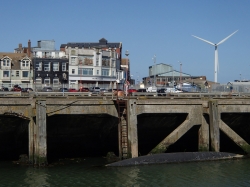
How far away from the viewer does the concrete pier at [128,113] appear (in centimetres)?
3653

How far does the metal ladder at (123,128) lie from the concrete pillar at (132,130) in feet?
2.13

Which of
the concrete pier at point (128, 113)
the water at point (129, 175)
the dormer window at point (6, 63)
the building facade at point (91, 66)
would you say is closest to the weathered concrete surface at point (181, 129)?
the concrete pier at point (128, 113)

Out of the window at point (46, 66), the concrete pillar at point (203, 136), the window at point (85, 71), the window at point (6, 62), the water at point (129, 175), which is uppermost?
the window at point (6, 62)

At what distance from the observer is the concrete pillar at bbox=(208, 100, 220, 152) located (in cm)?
3988

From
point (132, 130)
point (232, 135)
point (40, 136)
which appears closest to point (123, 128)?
point (132, 130)

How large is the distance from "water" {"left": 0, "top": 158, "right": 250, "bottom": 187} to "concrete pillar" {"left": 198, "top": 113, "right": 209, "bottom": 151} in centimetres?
197

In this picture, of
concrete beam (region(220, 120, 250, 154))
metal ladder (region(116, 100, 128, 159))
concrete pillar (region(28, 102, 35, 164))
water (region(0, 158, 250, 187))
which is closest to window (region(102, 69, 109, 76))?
metal ladder (region(116, 100, 128, 159))

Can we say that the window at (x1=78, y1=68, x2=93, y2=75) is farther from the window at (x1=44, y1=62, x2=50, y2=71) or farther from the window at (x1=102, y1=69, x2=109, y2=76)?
the window at (x1=44, y1=62, x2=50, y2=71)

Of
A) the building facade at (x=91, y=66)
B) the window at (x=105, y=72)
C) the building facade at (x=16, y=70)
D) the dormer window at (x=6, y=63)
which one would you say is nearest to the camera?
the dormer window at (x=6, y=63)

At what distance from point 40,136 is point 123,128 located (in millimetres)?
7500

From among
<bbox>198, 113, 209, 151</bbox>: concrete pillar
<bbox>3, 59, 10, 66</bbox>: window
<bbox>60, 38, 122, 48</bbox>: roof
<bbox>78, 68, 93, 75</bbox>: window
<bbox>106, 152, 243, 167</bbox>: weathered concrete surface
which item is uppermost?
<bbox>60, 38, 122, 48</bbox>: roof

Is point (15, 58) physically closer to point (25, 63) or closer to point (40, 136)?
point (25, 63)

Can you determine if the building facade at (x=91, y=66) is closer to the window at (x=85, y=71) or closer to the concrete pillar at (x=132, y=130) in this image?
the window at (x=85, y=71)

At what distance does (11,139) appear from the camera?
142ft
